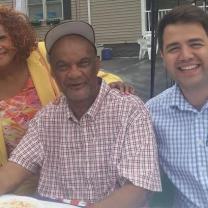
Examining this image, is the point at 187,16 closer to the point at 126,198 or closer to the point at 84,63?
the point at 84,63

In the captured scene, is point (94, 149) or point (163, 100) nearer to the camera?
point (94, 149)

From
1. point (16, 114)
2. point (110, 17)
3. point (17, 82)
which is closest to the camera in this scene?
point (16, 114)

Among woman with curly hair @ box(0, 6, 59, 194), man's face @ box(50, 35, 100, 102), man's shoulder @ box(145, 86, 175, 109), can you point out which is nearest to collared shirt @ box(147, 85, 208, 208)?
man's shoulder @ box(145, 86, 175, 109)

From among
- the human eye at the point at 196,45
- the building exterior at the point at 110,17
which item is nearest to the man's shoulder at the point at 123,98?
the human eye at the point at 196,45

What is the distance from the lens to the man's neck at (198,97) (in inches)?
88.5

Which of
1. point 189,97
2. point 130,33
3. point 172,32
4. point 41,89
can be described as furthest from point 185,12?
point 130,33

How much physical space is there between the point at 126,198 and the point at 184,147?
426 millimetres

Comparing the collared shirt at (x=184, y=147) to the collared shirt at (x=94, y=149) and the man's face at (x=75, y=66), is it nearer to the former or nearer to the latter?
the collared shirt at (x=94, y=149)

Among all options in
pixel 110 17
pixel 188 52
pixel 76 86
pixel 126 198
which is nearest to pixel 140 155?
pixel 126 198

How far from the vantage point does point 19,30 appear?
290 centimetres

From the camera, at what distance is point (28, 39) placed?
296cm

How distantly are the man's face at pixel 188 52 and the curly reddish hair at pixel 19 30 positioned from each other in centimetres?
106

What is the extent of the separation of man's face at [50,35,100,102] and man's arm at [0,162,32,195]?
45 cm

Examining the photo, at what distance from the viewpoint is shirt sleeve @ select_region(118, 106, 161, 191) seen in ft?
6.57
